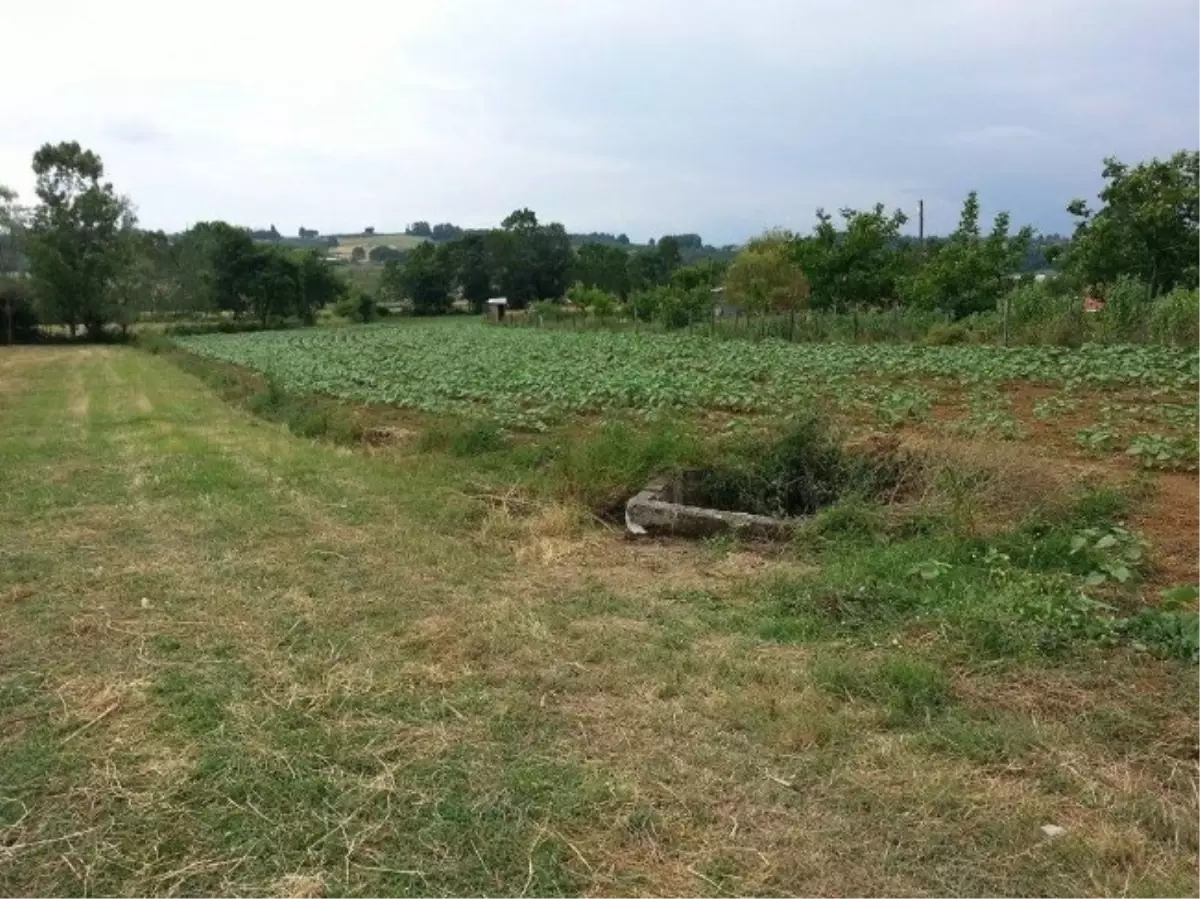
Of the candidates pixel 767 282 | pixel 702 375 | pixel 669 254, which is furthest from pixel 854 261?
pixel 669 254

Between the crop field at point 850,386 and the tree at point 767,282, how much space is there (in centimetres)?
1924

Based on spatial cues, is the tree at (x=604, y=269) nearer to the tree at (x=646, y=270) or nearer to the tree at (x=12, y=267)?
the tree at (x=646, y=270)

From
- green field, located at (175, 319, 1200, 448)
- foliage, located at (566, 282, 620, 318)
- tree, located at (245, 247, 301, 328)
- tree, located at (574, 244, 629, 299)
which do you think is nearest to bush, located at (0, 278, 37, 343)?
tree, located at (245, 247, 301, 328)

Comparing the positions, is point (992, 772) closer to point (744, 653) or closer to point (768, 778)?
point (768, 778)

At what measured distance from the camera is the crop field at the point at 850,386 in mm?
10570

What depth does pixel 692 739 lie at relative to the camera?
3848mm

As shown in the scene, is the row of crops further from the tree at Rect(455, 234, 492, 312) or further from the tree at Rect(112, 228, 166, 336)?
the tree at Rect(455, 234, 492, 312)

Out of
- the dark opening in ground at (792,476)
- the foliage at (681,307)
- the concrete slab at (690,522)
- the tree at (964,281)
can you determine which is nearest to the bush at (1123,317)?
the tree at (964,281)

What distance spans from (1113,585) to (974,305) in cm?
2513

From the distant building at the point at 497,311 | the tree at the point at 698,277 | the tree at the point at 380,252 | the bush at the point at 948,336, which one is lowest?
the bush at the point at 948,336

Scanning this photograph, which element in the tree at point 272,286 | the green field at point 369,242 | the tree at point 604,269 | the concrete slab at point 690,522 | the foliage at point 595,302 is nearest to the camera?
the concrete slab at point 690,522

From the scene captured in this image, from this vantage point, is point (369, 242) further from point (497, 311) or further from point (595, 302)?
point (595, 302)

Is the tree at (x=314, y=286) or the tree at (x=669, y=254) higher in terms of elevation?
the tree at (x=669, y=254)

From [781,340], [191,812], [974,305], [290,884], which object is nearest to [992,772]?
[290,884]
